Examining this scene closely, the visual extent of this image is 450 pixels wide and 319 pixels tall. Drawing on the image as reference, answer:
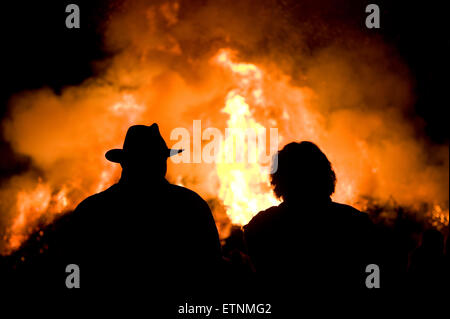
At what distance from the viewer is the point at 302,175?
2.11 metres

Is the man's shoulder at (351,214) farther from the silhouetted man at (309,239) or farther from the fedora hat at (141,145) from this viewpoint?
the fedora hat at (141,145)

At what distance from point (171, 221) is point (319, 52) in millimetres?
9096

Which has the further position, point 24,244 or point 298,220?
point 24,244

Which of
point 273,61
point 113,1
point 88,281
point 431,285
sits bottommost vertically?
point 431,285

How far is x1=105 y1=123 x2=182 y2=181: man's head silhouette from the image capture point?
6.98 feet

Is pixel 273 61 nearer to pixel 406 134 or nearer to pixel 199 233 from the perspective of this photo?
pixel 406 134

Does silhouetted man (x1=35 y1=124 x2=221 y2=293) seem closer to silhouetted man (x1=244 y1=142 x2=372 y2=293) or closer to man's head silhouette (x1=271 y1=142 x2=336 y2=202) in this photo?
silhouetted man (x1=244 y1=142 x2=372 y2=293)

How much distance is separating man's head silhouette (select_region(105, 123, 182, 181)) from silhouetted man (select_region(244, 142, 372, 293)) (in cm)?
71

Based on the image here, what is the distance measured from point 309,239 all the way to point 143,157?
114cm

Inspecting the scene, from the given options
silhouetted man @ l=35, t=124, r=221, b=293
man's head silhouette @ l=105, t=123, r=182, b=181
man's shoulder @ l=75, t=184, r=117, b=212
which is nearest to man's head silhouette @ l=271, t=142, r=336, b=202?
silhouetted man @ l=35, t=124, r=221, b=293

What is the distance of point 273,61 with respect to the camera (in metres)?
9.58

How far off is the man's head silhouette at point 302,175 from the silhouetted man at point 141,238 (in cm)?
53
